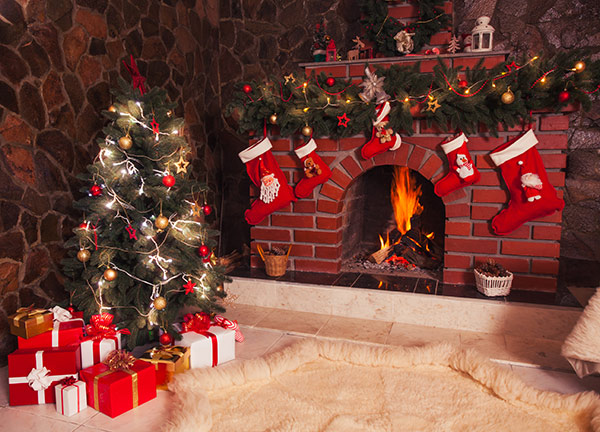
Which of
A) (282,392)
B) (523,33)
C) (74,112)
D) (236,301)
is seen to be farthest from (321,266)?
(523,33)

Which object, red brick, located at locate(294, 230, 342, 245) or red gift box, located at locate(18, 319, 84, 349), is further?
red brick, located at locate(294, 230, 342, 245)

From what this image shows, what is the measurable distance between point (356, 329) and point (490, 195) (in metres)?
1.15

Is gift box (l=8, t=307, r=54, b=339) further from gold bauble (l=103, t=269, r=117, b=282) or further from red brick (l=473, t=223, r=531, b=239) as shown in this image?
red brick (l=473, t=223, r=531, b=239)

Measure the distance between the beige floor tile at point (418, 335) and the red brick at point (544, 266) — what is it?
0.63 meters

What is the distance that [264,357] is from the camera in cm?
224

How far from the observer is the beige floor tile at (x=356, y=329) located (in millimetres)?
2498

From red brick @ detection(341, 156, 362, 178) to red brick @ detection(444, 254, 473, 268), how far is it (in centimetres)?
80

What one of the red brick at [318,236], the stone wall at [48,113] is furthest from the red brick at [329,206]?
the stone wall at [48,113]

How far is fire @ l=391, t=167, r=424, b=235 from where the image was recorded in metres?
3.41

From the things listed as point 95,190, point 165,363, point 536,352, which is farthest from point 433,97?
point 165,363

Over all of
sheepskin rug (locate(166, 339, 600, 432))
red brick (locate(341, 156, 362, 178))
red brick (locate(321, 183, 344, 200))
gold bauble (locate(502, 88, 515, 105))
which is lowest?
sheepskin rug (locate(166, 339, 600, 432))

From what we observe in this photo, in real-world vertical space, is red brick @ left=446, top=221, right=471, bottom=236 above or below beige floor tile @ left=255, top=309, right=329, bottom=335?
above

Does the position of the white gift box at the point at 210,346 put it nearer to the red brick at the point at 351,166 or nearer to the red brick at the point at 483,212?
the red brick at the point at 351,166

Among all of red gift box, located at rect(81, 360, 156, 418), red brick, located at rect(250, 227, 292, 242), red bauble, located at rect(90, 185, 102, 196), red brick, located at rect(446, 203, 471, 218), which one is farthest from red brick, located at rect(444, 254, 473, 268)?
red bauble, located at rect(90, 185, 102, 196)
